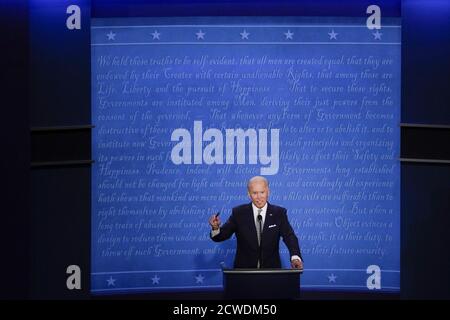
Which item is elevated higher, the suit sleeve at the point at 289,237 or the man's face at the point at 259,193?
the man's face at the point at 259,193

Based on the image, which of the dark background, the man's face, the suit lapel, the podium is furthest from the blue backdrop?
the podium

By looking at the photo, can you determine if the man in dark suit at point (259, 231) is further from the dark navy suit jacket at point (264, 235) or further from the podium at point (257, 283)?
the podium at point (257, 283)

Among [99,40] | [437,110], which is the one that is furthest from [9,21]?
[437,110]

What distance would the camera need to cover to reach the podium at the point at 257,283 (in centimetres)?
927

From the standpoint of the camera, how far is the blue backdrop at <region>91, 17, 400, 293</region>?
10.6 meters

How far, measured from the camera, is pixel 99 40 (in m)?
10.6

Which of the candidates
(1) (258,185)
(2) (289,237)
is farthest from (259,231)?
(1) (258,185)

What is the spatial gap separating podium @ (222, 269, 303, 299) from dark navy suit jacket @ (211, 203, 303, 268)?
86cm

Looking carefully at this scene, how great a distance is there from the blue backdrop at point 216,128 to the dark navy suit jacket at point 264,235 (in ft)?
0.89

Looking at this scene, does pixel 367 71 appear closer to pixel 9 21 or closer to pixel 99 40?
pixel 99 40

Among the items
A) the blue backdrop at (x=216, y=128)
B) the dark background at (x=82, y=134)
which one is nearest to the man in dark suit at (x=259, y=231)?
the blue backdrop at (x=216, y=128)

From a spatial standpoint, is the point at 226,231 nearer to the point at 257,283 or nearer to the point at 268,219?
the point at 268,219

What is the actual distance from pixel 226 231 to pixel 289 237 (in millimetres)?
612

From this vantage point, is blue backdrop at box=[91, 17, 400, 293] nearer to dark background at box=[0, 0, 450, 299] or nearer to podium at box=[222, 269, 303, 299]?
dark background at box=[0, 0, 450, 299]
